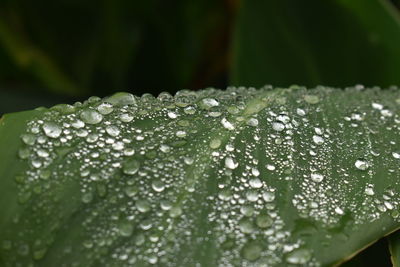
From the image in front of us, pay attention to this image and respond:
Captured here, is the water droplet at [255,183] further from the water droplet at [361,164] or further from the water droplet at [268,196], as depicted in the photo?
the water droplet at [361,164]

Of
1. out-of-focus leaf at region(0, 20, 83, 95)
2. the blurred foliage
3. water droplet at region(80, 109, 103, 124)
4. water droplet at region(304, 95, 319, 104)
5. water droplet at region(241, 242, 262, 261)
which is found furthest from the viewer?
out-of-focus leaf at region(0, 20, 83, 95)

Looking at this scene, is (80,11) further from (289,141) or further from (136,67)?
(289,141)

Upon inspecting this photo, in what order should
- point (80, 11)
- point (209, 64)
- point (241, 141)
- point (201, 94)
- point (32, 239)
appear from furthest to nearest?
point (80, 11) < point (209, 64) < point (201, 94) < point (241, 141) < point (32, 239)

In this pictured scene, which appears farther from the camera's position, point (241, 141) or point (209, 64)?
point (209, 64)

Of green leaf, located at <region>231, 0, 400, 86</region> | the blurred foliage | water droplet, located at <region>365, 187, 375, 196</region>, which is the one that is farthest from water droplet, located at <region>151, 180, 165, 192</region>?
the blurred foliage

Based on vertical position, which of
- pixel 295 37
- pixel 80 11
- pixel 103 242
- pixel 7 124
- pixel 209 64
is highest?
pixel 80 11

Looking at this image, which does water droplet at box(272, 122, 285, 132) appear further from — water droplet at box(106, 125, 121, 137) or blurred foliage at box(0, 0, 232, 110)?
blurred foliage at box(0, 0, 232, 110)

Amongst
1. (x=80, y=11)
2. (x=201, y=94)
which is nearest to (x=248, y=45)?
(x=201, y=94)
